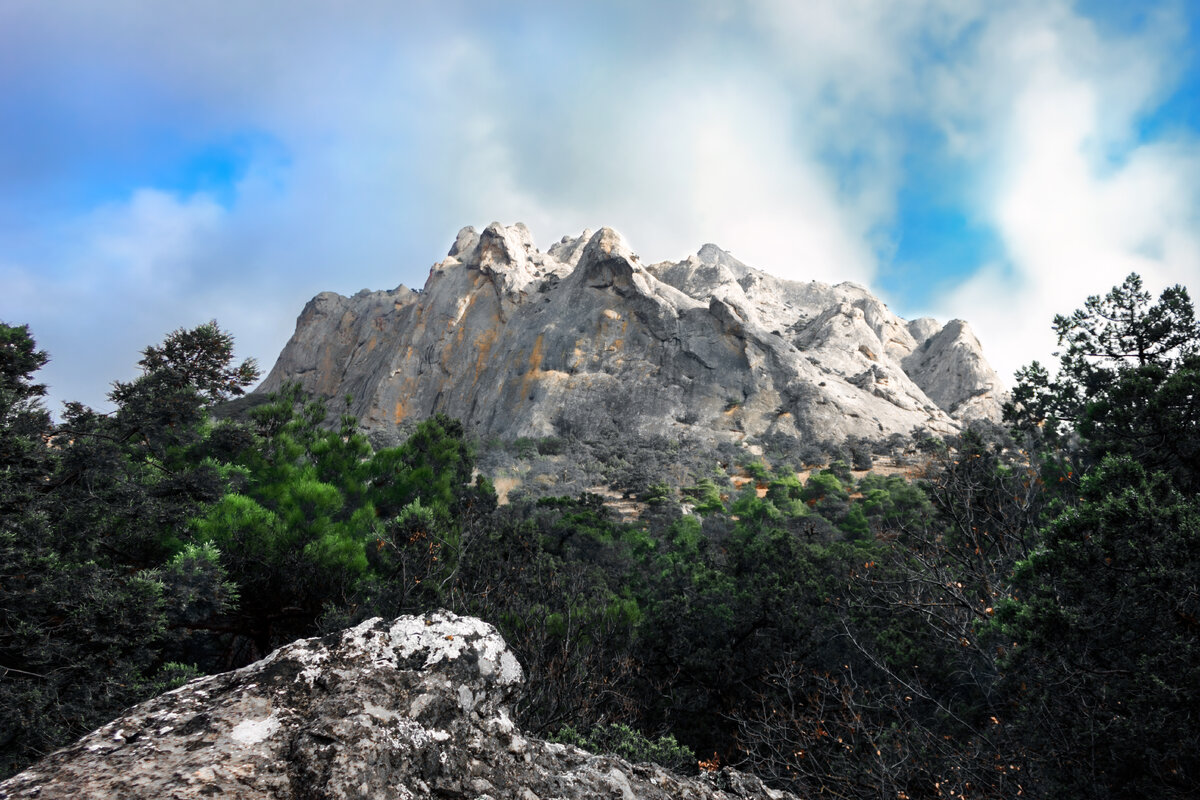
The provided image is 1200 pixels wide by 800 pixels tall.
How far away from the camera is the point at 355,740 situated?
1922mm

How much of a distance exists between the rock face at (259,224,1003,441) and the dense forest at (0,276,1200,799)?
32384 mm

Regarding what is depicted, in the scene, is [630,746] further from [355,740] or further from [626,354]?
[626,354]

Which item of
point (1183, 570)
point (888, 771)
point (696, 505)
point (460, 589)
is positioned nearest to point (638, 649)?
point (460, 589)

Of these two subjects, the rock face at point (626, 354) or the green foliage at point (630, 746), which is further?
the rock face at point (626, 354)

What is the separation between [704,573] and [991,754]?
6181 mm

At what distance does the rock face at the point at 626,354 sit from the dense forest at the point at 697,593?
32384mm

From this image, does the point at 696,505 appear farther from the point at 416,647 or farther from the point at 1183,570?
the point at 416,647

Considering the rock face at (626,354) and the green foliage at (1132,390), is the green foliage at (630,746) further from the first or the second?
the rock face at (626,354)

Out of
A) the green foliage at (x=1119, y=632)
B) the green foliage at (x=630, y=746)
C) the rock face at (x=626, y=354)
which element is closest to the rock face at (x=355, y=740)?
the green foliage at (x=1119, y=632)

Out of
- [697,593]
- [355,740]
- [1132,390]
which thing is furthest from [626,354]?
[355,740]

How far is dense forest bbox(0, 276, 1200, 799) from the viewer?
4957mm

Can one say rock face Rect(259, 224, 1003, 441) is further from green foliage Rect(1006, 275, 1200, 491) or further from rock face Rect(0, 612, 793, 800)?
rock face Rect(0, 612, 793, 800)

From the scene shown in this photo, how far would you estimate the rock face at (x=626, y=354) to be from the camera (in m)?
47.6

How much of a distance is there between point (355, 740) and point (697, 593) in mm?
10583
